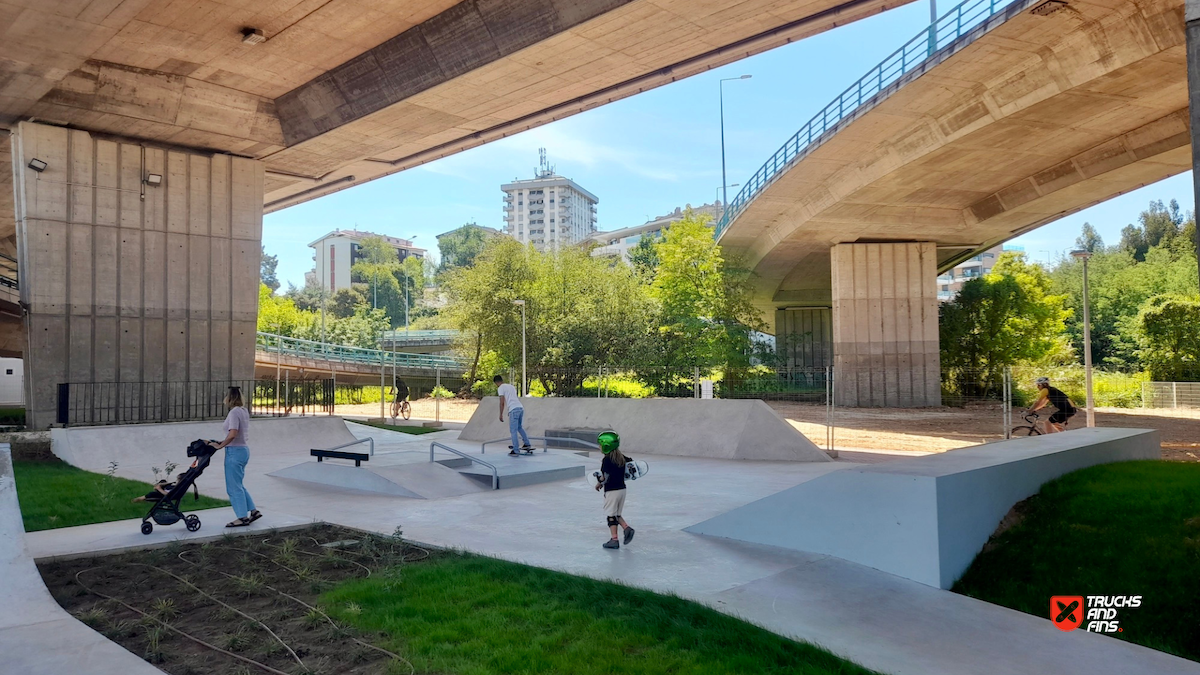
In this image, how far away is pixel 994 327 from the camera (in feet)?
144

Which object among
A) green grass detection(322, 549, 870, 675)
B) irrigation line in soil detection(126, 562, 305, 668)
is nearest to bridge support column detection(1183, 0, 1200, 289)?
green grass detection(322, 549, 870, 675)

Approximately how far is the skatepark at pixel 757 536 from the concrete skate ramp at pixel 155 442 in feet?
8.16

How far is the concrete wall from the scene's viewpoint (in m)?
19.6

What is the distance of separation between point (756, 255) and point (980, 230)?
1140cm

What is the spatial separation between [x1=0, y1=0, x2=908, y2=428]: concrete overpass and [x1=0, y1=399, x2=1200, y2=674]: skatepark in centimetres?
767

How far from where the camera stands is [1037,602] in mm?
6523

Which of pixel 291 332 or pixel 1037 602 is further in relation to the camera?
pixel 291 332

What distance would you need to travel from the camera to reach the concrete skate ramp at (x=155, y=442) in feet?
56.1

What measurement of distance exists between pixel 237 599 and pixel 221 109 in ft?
57.5

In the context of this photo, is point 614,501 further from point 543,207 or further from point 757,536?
point 543,207

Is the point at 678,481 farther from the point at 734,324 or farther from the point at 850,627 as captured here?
the point at 734,324

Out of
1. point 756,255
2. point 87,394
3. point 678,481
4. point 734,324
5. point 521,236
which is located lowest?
point 678,481

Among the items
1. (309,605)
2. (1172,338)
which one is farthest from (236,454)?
(1172,338)

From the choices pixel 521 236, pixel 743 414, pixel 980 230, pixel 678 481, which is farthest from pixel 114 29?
pixel 521 236
